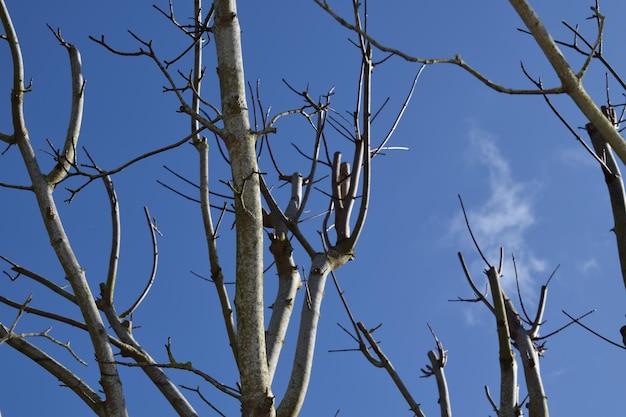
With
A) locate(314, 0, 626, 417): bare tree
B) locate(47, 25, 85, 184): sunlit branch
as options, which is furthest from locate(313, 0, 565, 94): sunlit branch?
locate(47, 25, 85, 184): sunlit branch

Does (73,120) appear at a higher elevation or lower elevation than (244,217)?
higher

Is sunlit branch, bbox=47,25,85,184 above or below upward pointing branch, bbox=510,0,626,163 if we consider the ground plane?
above

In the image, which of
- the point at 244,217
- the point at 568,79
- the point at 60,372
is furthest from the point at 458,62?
the point at 60,372

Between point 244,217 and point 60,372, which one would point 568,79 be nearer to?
point 244,217

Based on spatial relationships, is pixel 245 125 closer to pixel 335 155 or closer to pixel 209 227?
pixel 209 227

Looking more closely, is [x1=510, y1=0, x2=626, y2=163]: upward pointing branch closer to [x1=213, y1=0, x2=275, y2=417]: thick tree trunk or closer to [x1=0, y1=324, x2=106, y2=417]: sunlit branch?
[x1=213, y1=0, x2=275, y2=417]: thick tree trunk

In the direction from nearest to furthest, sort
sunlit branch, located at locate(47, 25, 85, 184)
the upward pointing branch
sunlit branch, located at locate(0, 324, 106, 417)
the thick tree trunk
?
the upward pointing branch < the thick tree trunk < sunlit branch, located at locate(0, 324, 106, 417) < sunlit branch, located at locate(47, 25, 85, 184)

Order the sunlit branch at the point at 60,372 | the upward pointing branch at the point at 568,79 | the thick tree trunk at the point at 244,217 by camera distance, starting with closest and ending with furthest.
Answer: the upward pointing branch at the point at 568,79, the thick tree trunk at the point at 244,217, the sunlit branch at the point at 60,372

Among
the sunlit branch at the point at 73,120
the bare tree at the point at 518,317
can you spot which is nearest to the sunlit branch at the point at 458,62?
the bare tree at the point at 518,317

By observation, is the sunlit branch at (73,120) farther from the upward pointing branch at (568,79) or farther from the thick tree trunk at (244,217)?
the upward pointing branch at (568,79)

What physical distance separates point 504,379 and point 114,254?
1777 millimetres

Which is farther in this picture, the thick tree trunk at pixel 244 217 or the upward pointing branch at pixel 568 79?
the thick tree trunk at pixel 244 217

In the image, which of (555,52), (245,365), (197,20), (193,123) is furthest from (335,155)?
(555,52)

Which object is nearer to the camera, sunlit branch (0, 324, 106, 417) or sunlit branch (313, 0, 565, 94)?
sunlit branch (313, 0, 565, 94)
